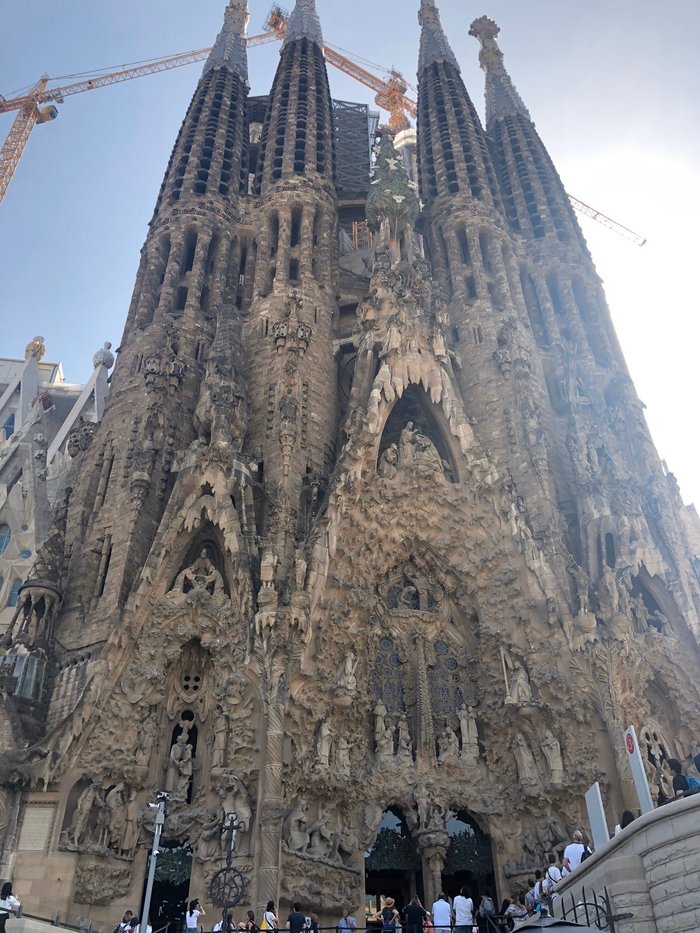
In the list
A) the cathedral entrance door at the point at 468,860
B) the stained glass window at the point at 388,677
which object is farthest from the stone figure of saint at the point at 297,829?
the cathedral entrance door at the point at 468,860

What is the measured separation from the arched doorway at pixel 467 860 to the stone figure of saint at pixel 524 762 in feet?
5.16

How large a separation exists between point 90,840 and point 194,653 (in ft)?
12.9

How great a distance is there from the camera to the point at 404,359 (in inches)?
851

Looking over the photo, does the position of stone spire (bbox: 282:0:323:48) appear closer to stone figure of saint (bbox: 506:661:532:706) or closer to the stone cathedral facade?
the stone cathedral facade

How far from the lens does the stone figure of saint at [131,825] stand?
14672mm

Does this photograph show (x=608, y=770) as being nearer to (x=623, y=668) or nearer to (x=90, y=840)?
(x=623, y=668)

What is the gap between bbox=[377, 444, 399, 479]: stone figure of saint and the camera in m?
19.6

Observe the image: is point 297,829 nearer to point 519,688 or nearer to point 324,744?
point 324,744

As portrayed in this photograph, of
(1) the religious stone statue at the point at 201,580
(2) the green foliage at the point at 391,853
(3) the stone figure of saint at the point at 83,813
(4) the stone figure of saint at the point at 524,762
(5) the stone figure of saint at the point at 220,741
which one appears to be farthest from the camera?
(1) the religious stone statue at the point at 201,580

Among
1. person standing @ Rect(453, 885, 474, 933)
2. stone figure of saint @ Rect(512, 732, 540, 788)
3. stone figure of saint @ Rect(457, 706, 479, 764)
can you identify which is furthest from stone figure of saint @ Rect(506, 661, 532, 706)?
person standing @ Rect(453, 885, 474, 933)

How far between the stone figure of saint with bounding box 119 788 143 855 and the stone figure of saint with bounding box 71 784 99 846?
0.68 metres

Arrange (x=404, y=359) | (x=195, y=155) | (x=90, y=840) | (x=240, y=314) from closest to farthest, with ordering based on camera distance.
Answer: (x=90, y=840), (x=404, y=359), (x=240, y=314), (x=195, y=155)

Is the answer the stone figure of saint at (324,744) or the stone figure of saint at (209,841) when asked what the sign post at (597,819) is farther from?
the stone figure of saint at (209,841)

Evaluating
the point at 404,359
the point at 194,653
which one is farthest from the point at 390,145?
the point at 194,653
